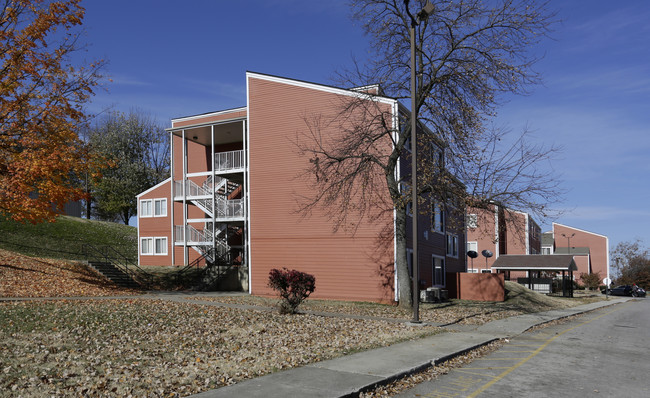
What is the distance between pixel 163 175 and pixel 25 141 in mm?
45531

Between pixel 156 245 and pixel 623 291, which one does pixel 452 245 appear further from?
pixel 623 291

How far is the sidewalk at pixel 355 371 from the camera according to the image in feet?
24.6

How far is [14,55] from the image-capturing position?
19672mm

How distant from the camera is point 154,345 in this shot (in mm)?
11117

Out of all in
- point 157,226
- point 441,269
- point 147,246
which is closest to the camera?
point 441,269

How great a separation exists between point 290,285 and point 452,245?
23093mm

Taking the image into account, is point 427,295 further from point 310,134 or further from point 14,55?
point 14,55

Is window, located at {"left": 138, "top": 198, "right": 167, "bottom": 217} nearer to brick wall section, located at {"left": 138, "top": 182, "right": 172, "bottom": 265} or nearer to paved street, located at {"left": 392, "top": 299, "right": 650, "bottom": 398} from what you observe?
brick wall section, located at {"left": 138, "top": 182, "right": 172, "bottom": 265}

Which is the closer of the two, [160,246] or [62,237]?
[62,237]

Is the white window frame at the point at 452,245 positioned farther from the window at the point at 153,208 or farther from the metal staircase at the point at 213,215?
the window at the point at 153,208

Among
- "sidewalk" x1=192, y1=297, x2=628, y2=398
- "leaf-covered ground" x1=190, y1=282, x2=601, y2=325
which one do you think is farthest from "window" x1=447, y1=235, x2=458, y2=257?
"sidewalk" x1=192, y1=297, x2=628, y2=398

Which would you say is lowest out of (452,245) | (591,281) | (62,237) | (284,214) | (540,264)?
(591,281)

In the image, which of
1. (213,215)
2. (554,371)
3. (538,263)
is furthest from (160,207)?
(554,371)

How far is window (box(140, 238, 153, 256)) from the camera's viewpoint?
42688mm
